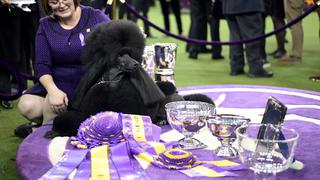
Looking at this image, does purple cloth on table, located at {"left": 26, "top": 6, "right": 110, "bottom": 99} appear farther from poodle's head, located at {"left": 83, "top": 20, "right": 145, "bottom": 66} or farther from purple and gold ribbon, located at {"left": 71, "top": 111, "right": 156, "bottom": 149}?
purple and gold ribbon, located at {"left": 71, "top": 111, "right": 156, "bottom": 149}

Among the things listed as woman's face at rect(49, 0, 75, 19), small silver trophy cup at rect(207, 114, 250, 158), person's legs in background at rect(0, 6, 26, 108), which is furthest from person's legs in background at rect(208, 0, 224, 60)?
small silver trophy cup at rect(207, 114, 250, 158)

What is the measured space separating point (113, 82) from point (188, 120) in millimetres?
403

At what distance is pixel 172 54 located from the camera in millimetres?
3016

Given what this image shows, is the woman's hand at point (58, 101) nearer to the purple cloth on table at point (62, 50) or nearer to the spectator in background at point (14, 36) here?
the purple cloth on table at point (62, 50)

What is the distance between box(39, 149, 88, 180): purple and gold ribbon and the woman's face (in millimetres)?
897

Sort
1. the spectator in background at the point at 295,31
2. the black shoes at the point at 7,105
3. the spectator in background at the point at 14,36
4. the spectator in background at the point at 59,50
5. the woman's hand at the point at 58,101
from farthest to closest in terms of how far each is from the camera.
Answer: the spectator in background at the point at 295,31, the black shoes at the point at 7,105, the spectator in background at the point at 14,36, the spectator in background at the point at 59,50, the woman's hand at the point at 58,101

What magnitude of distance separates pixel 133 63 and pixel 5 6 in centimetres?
179

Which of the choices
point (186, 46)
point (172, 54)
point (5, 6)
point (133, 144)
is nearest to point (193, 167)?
point (133, 144)

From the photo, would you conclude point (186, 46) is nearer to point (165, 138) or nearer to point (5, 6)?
point (5, 6)

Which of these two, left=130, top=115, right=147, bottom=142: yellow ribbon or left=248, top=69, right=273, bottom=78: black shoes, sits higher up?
left=130, top=115, right=147, bottom=142: yellow ribbon

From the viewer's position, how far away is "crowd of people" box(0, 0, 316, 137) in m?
2.55

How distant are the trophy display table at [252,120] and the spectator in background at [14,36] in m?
1.35

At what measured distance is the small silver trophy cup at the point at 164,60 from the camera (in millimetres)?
2943

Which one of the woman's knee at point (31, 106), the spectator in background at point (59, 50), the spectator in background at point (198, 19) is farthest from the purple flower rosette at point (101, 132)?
the spectator in background at point (198, 19)
